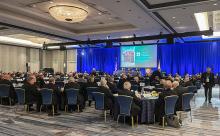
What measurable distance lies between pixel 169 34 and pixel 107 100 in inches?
251

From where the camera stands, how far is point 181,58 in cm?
1944

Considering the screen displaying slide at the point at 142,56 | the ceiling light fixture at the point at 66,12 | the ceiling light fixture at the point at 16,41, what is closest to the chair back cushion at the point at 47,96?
the ceiling light fixture at the point at 66,12

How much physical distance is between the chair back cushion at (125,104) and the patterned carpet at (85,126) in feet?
1.42

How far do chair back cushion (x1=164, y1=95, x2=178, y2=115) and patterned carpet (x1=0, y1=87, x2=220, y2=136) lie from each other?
1.46ft

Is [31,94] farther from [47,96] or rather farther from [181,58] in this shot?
[181,58]

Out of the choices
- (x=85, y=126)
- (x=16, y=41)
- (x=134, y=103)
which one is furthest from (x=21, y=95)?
(x=16, y=41)

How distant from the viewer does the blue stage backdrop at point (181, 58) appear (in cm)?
1816

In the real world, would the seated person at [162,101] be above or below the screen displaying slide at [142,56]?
below

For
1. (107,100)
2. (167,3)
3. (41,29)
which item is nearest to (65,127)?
(107,100)

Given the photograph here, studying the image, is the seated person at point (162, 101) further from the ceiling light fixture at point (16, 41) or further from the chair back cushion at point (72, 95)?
the ceiling light fixture at point (16, 41)

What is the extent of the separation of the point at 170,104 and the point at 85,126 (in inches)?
89.5

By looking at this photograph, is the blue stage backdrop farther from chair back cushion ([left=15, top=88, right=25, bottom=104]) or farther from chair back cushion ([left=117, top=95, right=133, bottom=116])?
chair back cushion ([left=15, top=88, right=25, bottom=104])

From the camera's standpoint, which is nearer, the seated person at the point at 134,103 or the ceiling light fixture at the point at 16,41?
the seated person at the point at 134,103

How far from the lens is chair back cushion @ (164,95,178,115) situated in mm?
5883
